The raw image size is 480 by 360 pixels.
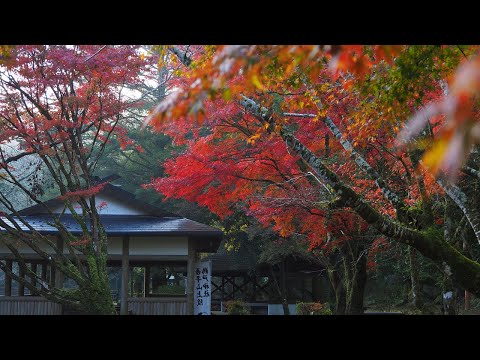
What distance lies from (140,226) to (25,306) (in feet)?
8.47

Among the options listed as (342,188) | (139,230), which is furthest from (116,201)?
(342,188)

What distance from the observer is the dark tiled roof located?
1053 cm

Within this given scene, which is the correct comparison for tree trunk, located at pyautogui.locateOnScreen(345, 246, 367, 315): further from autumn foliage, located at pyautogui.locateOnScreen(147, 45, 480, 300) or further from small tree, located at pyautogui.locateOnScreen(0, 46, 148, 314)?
small tree, located at pyautogui.locateOnScreen(0, 46, 148, 314)

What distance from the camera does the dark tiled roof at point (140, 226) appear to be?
10531 mm

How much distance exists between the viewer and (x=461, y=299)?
1227cm

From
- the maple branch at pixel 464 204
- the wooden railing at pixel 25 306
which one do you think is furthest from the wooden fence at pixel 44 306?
the maple branch at pixel 464 204

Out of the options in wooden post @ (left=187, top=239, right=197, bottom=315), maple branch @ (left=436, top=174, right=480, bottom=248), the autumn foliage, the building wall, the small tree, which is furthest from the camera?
the building wall

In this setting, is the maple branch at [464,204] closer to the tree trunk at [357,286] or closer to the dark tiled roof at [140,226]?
the tree trunk at [357,286]

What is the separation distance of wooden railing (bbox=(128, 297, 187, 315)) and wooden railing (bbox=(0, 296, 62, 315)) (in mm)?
1523

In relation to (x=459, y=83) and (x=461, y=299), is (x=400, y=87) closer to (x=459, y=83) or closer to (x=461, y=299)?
(x=459, y=83)

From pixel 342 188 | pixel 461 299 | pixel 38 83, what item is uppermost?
pixel 38 83

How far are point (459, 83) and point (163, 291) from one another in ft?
43.9

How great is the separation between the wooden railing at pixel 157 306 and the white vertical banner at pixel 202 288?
1.65 metres

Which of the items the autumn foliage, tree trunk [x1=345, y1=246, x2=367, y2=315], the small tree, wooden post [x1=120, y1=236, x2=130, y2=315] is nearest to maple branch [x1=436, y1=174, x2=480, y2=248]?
the autumn foliage
